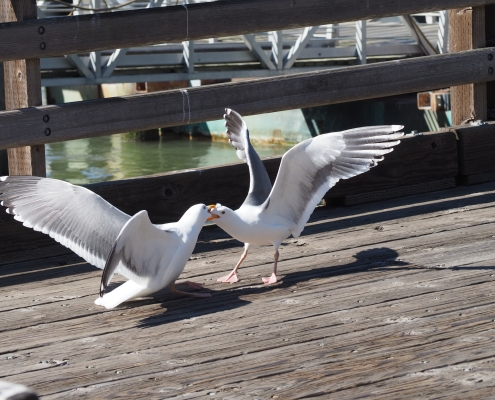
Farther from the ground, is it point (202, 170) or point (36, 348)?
point (202, 170)

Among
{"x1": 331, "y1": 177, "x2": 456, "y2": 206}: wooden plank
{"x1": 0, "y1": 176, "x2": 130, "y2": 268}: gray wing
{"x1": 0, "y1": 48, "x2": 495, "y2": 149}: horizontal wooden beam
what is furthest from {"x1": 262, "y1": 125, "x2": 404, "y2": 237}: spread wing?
{"x1": 331, "y1": 177, "x2": 456, "y2": 206}: wooden plank

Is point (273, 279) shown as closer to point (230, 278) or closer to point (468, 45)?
point (230, 278)

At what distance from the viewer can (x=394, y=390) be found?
2.74 meters

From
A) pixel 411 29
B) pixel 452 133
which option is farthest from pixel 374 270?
pixel 411 29

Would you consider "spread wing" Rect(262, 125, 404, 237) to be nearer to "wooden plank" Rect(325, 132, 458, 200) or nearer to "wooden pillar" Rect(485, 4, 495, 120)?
"wooden plank" Rect(325, 132, 458, 200)

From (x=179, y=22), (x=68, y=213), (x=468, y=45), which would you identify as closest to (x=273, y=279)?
(x=68, y=213)

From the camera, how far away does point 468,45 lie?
19.5 ft

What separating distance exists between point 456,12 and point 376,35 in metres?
12.4

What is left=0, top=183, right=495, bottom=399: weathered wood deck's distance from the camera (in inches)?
113

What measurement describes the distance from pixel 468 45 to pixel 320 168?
7.02 ft

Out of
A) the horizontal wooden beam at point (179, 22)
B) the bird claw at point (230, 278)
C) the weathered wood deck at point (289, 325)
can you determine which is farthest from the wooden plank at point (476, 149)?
the bird claw at point (230, 278)

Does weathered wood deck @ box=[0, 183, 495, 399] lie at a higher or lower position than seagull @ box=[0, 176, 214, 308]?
lower

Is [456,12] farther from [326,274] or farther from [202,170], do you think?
[326,274]

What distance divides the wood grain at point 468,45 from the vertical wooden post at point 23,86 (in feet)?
8.84
